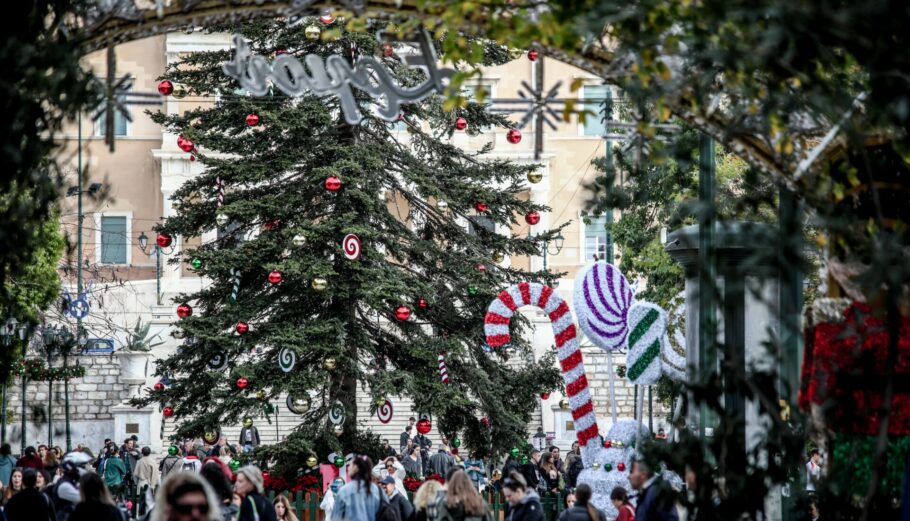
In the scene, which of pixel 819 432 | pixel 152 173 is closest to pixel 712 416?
pixel 819 432

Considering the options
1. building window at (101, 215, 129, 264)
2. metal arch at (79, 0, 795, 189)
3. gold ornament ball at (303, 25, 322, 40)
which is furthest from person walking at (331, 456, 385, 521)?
building window at (101, 215, 129, 264)

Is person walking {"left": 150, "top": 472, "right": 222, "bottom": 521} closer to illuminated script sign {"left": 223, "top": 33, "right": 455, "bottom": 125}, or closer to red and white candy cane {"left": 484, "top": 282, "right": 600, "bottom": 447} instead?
illuminated script sign {"left": 223, "top": 33, "right": 455, "bottom": 125}

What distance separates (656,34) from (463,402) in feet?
59.1

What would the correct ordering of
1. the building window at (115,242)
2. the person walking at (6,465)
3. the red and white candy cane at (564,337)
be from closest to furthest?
the red and white candy cane at (564,337), the person walking at (6,465), the building window at (115,242)

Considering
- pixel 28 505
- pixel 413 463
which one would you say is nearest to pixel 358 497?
pixel 28 505

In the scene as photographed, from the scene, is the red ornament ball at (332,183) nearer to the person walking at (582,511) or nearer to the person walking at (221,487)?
the person walking at (582,511)

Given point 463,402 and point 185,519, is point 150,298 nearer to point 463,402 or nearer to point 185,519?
point 463,402

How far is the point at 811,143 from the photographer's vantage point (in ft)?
30.4

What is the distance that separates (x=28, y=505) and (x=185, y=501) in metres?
6.45

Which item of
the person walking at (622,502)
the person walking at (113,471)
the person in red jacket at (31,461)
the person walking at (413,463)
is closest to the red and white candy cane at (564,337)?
the person walking at (622,502)

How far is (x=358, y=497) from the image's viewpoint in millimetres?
13234

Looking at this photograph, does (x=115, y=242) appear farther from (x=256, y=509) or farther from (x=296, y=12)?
(x=296, y=12)

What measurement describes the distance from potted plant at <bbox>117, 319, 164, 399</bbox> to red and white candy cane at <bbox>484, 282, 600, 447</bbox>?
25500 millimetres

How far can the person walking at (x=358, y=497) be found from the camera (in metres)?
13.1
